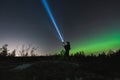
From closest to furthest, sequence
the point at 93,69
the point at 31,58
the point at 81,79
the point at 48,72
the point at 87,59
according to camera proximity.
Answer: the point at 81,79 → the point at 48,72 → the point at 93,69 → the point at 87,59 → the point at 31,58

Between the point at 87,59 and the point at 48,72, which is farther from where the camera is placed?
the point at 87,59

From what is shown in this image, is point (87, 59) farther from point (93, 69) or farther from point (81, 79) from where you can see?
point (81, 79)

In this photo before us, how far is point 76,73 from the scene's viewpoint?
12.9m

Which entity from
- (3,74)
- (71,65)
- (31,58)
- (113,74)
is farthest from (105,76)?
(31,58)

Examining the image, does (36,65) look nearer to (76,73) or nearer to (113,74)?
(76,73)

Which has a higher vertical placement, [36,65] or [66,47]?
[66,47]

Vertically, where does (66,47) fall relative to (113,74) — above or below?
above

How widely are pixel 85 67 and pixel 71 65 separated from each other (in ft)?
2.53

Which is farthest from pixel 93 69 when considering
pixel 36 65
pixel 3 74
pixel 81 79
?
pixel 3 74

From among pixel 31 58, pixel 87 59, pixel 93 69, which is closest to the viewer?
pixel 93 69

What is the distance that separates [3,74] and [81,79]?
154 inches

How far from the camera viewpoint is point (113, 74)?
12898 millimetres

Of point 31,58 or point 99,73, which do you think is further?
point 31,58

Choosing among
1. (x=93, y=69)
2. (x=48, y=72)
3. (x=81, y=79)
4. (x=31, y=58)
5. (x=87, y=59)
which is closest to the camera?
(x=81, y=79)
